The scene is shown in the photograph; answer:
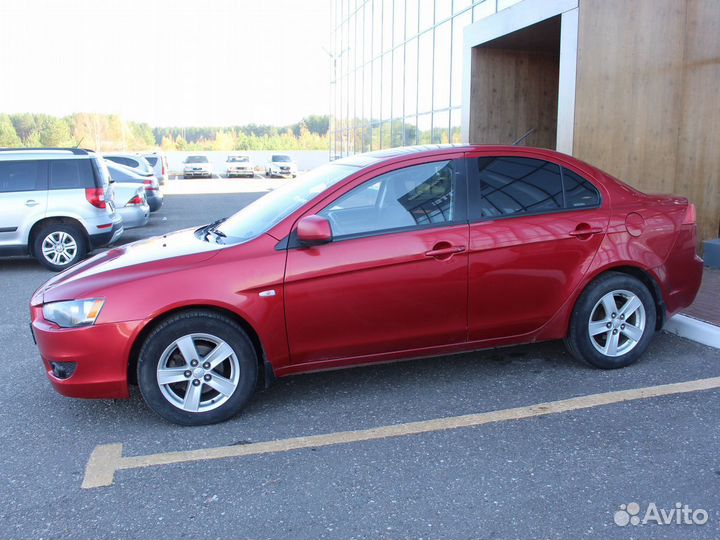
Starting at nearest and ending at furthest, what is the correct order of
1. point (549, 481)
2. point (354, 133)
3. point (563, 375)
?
point (549, 481)
point (563, 375)
point (354, 133)

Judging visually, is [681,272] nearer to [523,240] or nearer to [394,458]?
[523,240]

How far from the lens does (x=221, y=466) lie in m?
3.50

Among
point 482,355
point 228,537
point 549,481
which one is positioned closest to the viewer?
point 228,537

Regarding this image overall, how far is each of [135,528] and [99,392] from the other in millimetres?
1159

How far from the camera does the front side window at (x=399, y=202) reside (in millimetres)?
4230

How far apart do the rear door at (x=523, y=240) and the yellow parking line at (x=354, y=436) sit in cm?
60

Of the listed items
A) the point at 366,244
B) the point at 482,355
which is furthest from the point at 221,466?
the point at 482,355

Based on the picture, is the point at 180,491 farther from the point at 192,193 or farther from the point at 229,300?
the point at 192,193

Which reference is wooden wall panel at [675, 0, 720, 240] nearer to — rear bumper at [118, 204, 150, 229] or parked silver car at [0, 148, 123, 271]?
parked silver car at [0, 148, 123, 271]

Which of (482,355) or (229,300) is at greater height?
(229,300)

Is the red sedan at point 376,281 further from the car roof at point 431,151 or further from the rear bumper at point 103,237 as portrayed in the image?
the rear bumper at point 103,237

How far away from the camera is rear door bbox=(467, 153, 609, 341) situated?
172 inches

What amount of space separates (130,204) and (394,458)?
1092 centimetres

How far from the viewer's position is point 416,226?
428 centimetres
